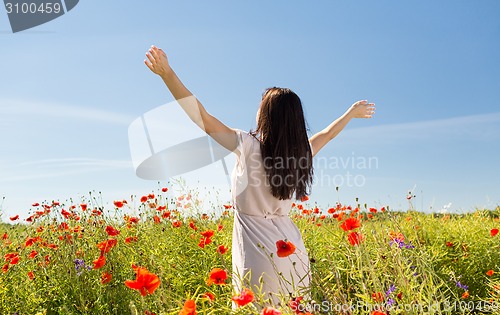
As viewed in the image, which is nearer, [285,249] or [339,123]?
[285,249]

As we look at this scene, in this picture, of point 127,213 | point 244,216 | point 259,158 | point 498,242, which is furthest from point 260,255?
point 498,242

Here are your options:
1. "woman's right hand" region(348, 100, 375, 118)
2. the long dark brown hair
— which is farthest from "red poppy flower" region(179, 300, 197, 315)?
"woman's right hand" region(348, 100, 375, 118)

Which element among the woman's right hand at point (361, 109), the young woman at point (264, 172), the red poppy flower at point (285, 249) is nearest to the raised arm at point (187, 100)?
the young woman at point (264, 172)

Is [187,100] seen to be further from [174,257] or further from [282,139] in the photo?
[174,257]

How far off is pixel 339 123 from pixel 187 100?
5.74ft

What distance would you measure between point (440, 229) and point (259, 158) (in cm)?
385

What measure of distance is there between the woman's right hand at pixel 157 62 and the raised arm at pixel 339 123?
1.43 metres

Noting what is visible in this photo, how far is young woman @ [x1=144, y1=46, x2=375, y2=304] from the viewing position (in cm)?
295

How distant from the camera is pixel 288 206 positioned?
3236mm

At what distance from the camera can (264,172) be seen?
3.07 meters

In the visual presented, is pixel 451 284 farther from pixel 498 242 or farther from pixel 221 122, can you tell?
pixel 221 122

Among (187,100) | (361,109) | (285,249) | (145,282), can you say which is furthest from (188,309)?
(361,109)

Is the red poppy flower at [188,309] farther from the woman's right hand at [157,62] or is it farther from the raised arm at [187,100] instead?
the woman's right hand at [157,62]

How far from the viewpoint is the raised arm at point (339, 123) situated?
3.93 m
